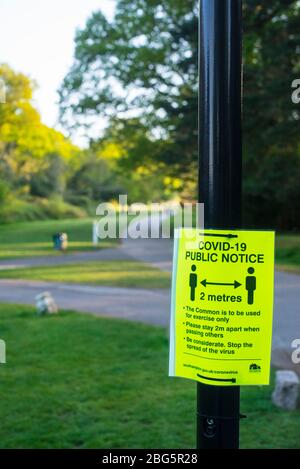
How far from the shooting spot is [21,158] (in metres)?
60.2

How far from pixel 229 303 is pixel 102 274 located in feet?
52.1

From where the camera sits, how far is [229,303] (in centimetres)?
182

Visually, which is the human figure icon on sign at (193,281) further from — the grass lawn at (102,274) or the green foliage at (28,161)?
the green foliage at (28,161)

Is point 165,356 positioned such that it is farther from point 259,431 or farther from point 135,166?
point 135,166

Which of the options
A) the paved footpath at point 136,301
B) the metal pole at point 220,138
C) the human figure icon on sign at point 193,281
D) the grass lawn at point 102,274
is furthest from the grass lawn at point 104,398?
the grass lawn at point 102,274

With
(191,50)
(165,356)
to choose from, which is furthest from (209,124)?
(191,50)

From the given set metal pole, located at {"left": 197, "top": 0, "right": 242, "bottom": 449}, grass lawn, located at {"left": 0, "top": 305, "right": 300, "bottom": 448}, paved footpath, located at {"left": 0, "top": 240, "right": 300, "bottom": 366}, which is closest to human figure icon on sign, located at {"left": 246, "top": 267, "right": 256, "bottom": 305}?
metal pole, located at {"left": 197, "top": 0, "right": 242, "bottom": 449}

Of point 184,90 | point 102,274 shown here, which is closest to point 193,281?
point 102,274

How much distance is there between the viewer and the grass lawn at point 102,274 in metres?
15.4

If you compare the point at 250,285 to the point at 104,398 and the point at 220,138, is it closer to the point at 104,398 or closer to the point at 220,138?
the point at 220,138

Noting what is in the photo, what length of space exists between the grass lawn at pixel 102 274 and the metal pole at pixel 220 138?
41.5 ft

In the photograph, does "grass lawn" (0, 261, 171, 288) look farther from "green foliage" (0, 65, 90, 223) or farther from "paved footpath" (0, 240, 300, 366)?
"green foliage" (0, 65, 90, 223)

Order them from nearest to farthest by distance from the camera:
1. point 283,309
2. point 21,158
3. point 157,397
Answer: point 157,397 < point 283,309 < point 21,158
